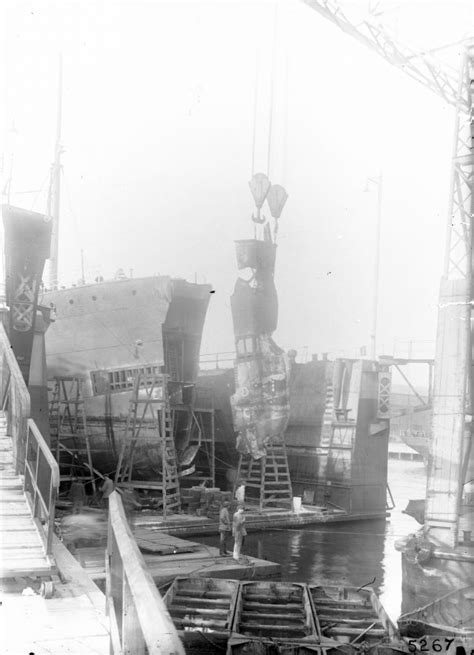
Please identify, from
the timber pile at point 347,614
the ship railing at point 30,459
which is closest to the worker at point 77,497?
the timber pile at point 347,614

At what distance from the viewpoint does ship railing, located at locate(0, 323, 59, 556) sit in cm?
555

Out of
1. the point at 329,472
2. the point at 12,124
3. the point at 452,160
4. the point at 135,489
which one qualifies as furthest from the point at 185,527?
the point at 12,124

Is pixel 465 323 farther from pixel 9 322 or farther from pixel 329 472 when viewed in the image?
pixel 329 472

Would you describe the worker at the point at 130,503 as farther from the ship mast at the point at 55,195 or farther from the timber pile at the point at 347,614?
the ship mast at the point at 55,195

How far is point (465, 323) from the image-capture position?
12.4 meters

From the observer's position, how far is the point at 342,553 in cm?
2034

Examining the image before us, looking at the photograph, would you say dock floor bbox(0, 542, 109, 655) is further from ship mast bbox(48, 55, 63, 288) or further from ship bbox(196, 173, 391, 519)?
ship mast bbox(48, 55, 63, 288)

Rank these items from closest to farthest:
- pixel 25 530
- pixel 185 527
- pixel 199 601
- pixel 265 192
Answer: pixel 25 530
pixel 199 601
pixel 185 527
pixel 265 192

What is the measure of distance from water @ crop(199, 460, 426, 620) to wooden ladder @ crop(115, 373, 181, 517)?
9.58ft

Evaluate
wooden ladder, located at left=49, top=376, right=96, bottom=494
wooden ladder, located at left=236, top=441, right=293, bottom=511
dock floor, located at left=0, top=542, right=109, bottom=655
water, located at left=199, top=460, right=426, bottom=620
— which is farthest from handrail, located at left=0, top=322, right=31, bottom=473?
wooden ladder, located at left=236, top=441, right=293, bottom=511

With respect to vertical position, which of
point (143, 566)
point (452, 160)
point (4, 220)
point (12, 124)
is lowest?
point (143, 566)

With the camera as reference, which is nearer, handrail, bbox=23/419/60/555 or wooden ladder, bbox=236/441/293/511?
handrail, bbox=23/419/60/555

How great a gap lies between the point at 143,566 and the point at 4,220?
469 inches

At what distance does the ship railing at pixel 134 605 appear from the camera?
1880 mm
